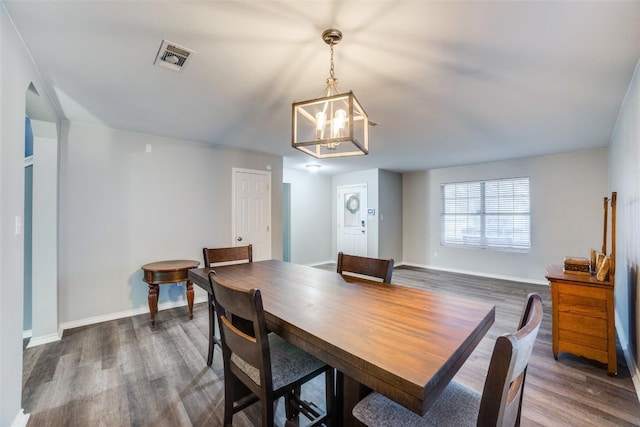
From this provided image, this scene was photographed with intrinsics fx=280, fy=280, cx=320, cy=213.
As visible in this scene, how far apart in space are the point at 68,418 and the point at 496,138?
199 inches

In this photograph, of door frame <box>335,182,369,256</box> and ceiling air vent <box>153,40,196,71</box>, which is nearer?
ceiling air vent <box>153,40,196,71</box>

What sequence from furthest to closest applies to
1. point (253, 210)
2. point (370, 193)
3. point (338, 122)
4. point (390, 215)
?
point (390, 215) → point (370, 193) → point (253, 210) → point (338, 122)

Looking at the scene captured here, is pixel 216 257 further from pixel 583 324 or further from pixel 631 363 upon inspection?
pixel 631 363

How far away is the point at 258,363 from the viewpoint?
1.21 m

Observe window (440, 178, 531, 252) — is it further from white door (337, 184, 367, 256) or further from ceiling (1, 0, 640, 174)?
ceiling (1, 0, 640, 174)

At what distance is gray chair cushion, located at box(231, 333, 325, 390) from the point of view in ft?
4.33

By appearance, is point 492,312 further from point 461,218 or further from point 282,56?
point 461,218

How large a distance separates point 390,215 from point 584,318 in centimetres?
441

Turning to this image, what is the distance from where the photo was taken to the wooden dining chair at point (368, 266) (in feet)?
6.42

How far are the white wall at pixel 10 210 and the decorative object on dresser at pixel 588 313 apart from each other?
3.81m

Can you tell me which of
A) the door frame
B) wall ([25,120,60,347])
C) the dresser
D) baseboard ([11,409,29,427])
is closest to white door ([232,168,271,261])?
wall ([25,120,60,347])

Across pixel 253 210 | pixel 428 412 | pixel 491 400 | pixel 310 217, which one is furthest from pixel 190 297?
pixel 310 217

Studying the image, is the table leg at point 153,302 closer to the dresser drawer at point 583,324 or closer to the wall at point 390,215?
the dresser drawer at point 583,324

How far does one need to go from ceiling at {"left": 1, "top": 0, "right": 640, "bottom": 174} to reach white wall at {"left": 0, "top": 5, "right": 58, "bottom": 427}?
9.4 inches
